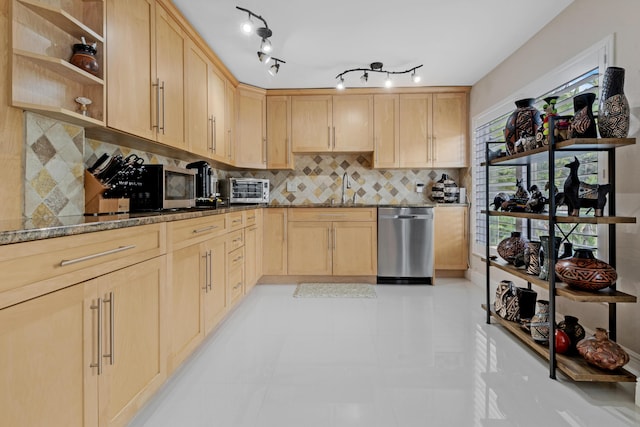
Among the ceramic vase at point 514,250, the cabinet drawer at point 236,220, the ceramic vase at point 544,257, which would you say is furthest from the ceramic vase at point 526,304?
the cabinet drawer at point 236,220

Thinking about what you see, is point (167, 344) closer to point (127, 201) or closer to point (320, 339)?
point (127, 201)

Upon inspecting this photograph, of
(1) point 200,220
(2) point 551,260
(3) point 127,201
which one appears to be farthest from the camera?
(1) point 200,220

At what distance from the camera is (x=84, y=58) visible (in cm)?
167

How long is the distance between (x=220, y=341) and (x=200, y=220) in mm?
908

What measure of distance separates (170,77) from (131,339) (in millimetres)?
1894

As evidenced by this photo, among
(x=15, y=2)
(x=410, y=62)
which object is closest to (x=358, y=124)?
(x=410, y=62)

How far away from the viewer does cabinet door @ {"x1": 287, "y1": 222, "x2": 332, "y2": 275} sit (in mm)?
3963

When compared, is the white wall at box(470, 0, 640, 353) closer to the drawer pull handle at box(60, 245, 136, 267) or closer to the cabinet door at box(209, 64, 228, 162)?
the drawer pull handle at box(60, 245, 136, 267)

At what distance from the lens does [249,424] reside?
4.82ft

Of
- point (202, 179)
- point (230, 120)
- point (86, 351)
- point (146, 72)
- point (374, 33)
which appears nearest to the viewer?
point (86, 351)

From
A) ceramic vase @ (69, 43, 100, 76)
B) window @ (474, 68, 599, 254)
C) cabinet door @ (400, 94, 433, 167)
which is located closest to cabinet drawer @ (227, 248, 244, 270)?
ceramic vase @ (69, 43, 100, 76)

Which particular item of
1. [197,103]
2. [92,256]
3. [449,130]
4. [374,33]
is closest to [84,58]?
[92,256]

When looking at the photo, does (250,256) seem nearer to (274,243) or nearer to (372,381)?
(274,243)

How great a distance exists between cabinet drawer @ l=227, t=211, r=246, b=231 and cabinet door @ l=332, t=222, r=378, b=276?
124 cm
